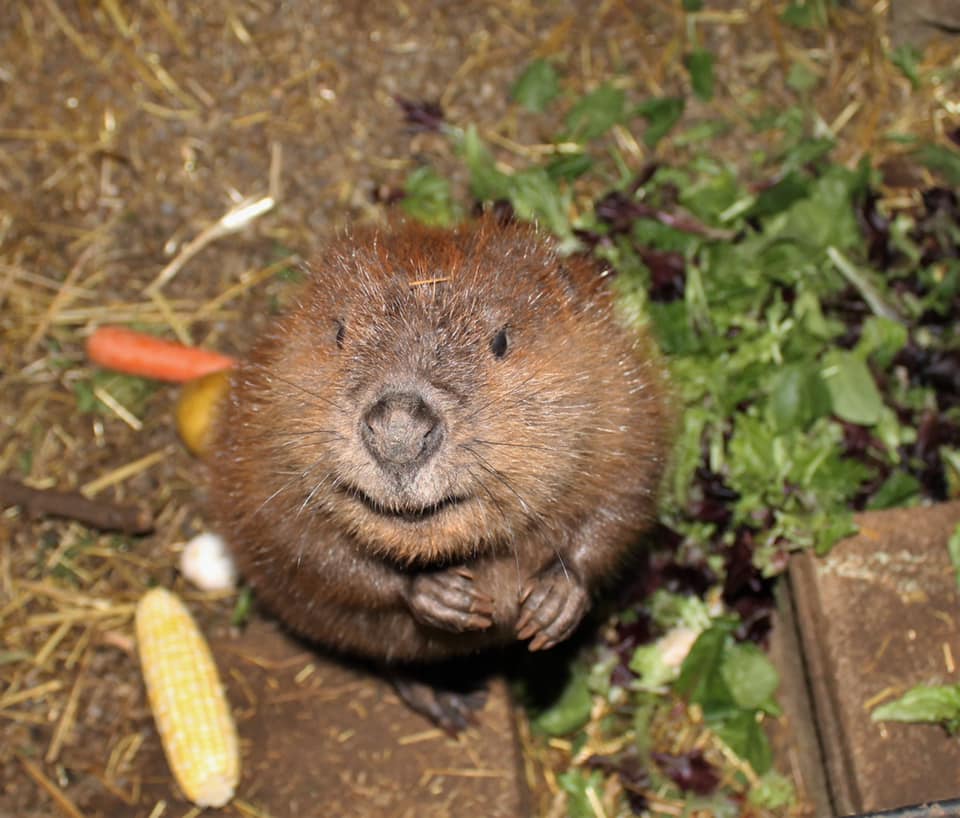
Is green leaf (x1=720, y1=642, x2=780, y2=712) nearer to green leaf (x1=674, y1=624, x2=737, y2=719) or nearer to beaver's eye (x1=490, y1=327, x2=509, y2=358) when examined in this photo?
green leaf (x1=674, y1=624, x2=737, y2=719)

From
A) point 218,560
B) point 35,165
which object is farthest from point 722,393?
point 35,165

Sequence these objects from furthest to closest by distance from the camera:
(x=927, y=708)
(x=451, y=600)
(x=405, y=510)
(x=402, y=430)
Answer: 1. (x=927, y=708)
2. (x=451, y=600)
3. (x=405, y=510)
4. (x=402, y=430)

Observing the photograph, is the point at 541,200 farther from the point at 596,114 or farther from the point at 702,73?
the point at 702,73

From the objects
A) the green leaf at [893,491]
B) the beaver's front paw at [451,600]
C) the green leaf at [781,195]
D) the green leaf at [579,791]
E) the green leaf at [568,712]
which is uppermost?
the green leaf at [781,195]

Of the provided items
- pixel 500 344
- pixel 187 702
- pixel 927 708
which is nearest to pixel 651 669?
pixel 927 708

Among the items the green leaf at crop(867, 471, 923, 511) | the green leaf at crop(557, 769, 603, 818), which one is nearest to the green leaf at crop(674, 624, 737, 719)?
the green leaf at crop(557, 769, 603, 818)

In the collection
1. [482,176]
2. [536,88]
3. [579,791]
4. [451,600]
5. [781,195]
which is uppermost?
[536,88]

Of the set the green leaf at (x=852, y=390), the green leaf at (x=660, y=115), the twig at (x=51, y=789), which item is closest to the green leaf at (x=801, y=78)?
the green leaf at (x=660, y=115)

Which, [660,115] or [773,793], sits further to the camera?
[660,115]

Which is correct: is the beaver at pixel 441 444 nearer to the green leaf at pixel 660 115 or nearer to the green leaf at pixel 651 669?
the green leaf at pixel 651 669
